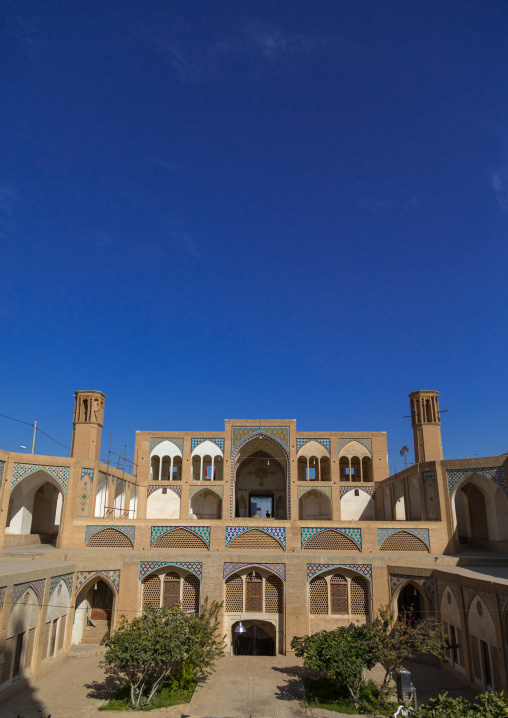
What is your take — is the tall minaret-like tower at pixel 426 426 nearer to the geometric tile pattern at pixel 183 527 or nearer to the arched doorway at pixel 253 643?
the arched doorway at pixel 253 643

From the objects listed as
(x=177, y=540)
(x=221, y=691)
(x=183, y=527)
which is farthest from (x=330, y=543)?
(x=221, y=691)

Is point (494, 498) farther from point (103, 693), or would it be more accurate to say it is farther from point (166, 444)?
point (166, 444)

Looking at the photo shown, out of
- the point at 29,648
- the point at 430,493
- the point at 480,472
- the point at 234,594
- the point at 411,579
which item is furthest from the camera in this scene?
the point at 430,493

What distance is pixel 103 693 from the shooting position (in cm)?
1137

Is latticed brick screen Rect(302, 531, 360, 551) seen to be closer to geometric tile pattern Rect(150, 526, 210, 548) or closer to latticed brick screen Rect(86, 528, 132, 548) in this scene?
geometric tile pattern Rect(150, 526, 210, 548)

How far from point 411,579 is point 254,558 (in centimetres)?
413

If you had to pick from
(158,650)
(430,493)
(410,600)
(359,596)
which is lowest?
(158,650)

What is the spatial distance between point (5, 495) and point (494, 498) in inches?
581

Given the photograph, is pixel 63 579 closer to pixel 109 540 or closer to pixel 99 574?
pixel 99 574

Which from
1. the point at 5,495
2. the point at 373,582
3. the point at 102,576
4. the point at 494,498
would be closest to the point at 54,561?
the point at 102,576

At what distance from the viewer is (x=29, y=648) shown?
452 inches

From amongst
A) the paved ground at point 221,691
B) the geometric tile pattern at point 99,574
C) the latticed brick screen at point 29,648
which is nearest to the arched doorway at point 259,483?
the geometric tile pattern at point 99,574

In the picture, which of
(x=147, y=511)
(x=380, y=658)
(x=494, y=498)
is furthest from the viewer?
(x=147, y=511)

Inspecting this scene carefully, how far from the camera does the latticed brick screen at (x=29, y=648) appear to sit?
1137 centimetres
